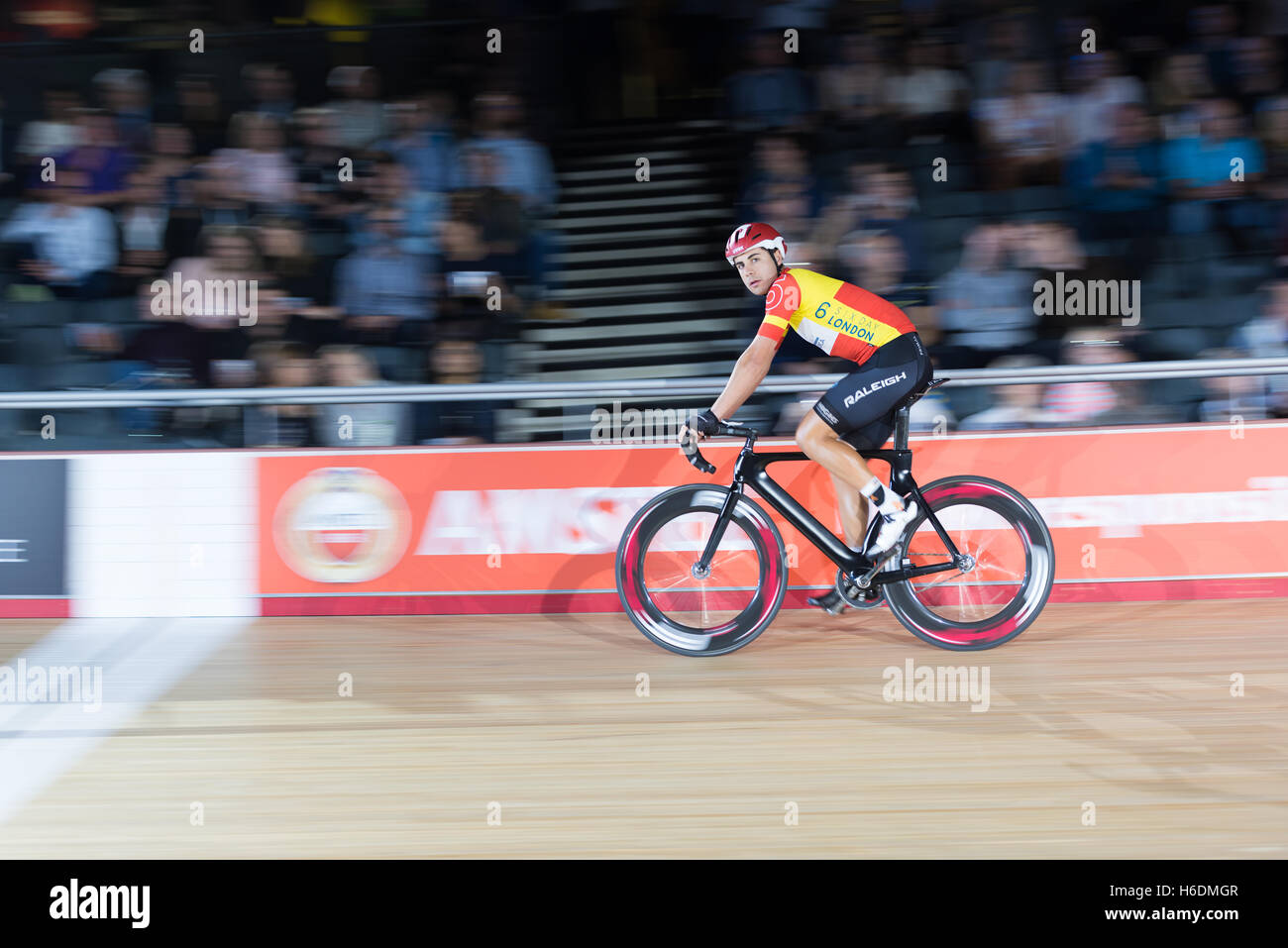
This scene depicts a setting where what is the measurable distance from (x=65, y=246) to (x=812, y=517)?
4.41 meters

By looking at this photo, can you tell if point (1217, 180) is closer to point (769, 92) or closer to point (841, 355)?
point (769, 92)

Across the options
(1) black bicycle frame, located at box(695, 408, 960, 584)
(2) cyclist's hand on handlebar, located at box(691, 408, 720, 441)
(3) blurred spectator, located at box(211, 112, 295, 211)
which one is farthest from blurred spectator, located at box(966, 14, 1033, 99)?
(3) blurred spectator, located at box(211, 112, 295, 211)

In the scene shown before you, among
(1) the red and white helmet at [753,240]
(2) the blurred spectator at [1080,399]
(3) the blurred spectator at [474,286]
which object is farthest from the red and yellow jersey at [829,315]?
(3) the blurred spectator at [474,286]

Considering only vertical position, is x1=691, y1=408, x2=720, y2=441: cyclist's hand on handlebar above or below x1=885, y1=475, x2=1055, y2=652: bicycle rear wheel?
above

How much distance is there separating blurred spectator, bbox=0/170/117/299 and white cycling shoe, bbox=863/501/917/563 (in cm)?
436

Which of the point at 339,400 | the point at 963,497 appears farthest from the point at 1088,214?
the point at 339,400

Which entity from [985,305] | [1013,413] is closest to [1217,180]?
[985,305]

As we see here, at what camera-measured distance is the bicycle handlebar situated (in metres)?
4.10

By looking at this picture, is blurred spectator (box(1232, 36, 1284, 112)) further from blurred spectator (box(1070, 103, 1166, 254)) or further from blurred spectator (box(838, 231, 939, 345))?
blurred spectator (box(838, 231, 939, 345))

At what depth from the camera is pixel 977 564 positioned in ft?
14.0

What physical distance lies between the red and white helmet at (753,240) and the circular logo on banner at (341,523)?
1.91 metres

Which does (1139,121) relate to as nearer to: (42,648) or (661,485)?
(661,485)

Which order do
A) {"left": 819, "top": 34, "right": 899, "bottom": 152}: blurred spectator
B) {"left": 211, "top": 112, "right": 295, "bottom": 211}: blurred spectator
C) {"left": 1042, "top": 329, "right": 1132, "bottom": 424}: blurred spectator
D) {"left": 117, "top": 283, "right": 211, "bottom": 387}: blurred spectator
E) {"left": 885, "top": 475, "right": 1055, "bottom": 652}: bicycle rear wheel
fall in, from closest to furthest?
{"left": 885, "top": 475, "right": 1055, "bottom": 652}: bicycle rear wheel, {"left": 1042, "top": 329, "right": 1132, "bottom": 424}: blurred spectator, {"left": 117, "top": 283, "right": 211, "bottom": 387}: blurred spectator, {"left": 211, "top": 112, "right": 295, "bottom": 211}: blurred spectator, {"left": 819, "top": 34, "right": 899, "bottom": 152}: blurred spectator

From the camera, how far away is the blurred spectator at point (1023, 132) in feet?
19.7
